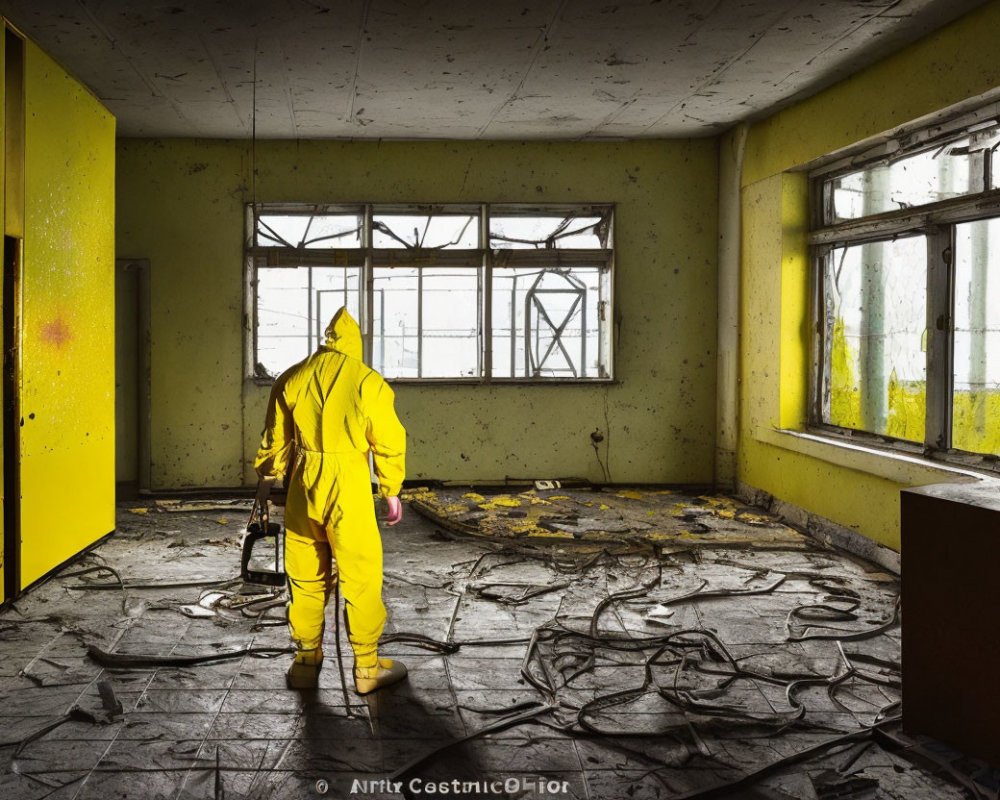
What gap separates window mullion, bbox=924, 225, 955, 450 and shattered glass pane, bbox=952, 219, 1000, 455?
4 centimetres

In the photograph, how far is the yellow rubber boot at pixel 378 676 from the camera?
2982mm

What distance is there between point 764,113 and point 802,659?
4.49 meters

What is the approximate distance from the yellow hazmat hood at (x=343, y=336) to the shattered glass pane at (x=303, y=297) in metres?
4.08

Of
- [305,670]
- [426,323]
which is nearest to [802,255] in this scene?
[426,323]

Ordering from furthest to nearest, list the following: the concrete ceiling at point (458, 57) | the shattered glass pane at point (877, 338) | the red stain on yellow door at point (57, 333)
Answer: the shattered glass pane at point (877, 338) → the red stain on yellow door at point (57, 333) → the concrete ceiling at point (458, 57)

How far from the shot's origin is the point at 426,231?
23.4ft

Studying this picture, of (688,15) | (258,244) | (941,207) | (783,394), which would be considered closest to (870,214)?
(941,207)

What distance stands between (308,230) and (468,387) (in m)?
2.04

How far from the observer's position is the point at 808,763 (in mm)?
2504

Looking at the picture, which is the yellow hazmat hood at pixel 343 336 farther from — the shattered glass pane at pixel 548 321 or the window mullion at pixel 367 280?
the shattered glass pane at pixel 548 321

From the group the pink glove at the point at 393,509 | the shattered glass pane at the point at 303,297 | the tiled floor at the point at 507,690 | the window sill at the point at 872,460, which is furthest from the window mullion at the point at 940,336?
the shattered glass pane at the point at 303,297

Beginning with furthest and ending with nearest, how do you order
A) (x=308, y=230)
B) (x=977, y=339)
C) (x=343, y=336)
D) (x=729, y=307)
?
(x=308, y=230) < (x=729, y=307) < (x=977, y=339) < (x=343, y=336)

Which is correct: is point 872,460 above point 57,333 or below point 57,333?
below

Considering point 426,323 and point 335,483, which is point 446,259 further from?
point 335,483
